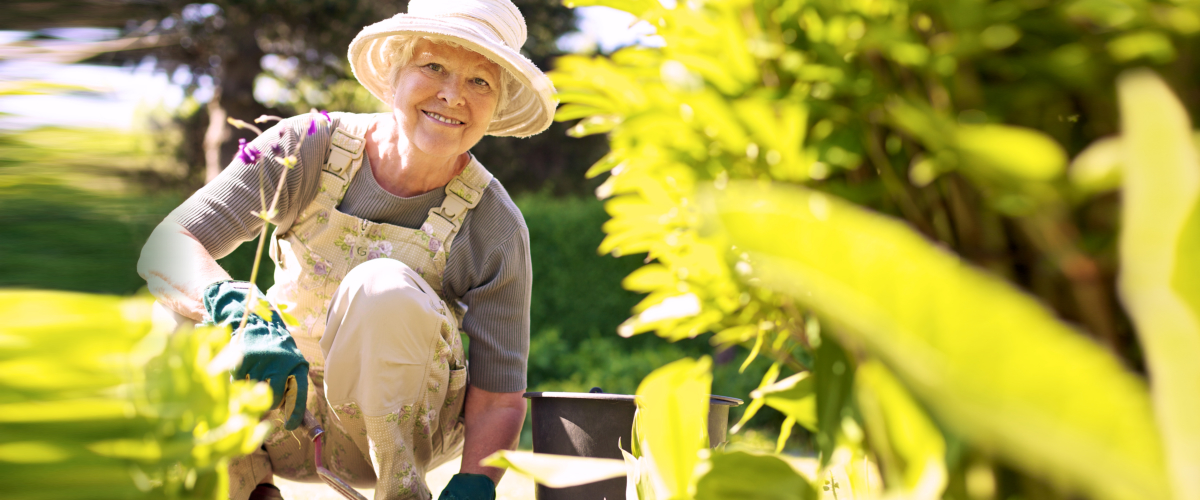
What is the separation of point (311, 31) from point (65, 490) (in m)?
10.4

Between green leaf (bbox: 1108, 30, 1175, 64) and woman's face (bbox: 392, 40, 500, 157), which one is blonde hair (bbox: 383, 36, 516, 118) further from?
green leaf (bbox: 1108, 30, 1175, 64)

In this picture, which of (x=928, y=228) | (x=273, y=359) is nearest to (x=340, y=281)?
(x=273, y=359)

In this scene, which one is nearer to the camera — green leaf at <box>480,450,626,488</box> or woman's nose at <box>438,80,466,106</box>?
green leaf at <box>480,450,626,488</box>

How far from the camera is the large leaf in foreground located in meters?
0.35

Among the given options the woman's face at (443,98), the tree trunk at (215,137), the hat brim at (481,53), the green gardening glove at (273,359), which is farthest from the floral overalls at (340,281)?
the tree trunk at (215,137)

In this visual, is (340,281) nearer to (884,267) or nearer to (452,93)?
(452,93)

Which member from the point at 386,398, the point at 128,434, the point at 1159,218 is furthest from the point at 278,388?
the point at 1159,218

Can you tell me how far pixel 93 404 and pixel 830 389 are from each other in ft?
1.88

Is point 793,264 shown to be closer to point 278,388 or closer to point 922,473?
point 922,473

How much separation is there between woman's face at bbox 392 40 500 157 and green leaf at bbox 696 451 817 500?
1697 mm

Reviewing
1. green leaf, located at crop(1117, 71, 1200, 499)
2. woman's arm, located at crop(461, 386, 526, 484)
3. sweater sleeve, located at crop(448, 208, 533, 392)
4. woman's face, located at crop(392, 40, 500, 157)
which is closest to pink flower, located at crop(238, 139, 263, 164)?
woman's face, located at crop(392, 40, 500, 157)

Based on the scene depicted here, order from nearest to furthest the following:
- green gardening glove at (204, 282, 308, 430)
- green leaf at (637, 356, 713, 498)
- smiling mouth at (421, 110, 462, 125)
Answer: green leaf at (637, 356, 713, 498) → green gardening glove at (204, 282, 308, 430) → smiling mouth at (421, 110, 462, 125)

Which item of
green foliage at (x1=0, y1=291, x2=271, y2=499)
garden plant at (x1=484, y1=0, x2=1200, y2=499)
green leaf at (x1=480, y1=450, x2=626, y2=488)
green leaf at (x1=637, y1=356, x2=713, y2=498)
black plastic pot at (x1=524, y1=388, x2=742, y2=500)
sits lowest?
black plastic pot at (x1=524, y1=388, x2=742, y2=500)

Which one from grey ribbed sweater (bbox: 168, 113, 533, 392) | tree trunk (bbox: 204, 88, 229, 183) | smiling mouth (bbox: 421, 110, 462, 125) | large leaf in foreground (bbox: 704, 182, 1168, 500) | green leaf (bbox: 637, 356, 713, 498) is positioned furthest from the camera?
tree trunk (bbox: 204, 88, 229, 183)
